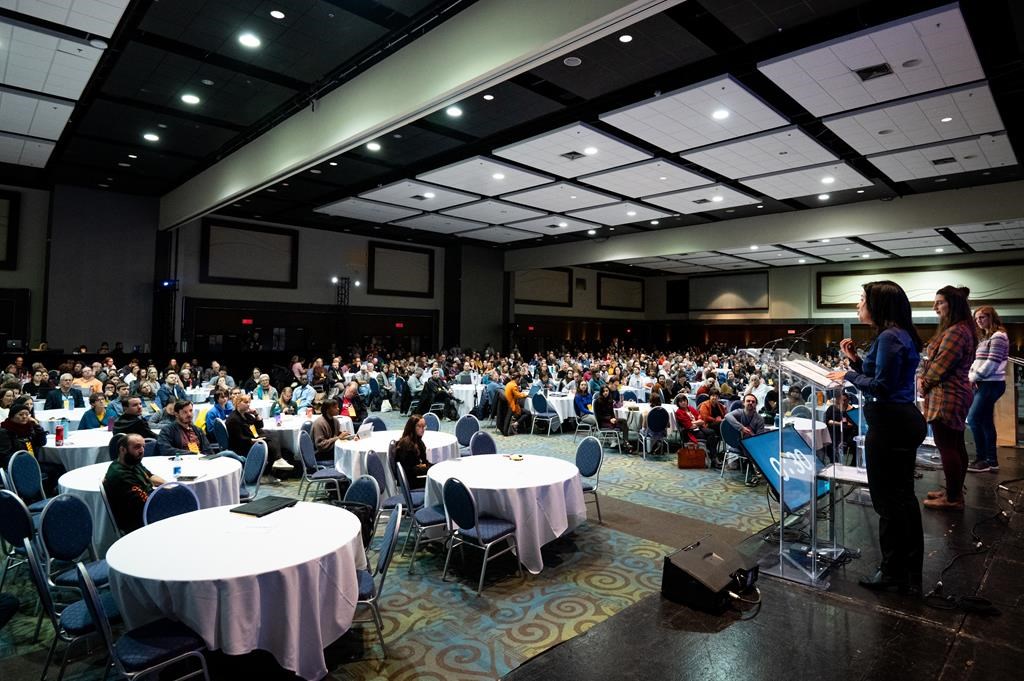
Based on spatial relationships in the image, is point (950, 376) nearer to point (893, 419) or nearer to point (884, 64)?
point (893, 419)

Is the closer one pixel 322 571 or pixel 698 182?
pixel 322 571

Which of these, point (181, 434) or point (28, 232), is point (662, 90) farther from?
point (28, 232)

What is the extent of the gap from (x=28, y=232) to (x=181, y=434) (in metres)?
11.5

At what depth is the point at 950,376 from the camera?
418 cm

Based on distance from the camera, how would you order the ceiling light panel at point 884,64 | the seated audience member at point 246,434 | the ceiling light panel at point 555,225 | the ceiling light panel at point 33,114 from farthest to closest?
the ceiling light panel at point 555,225 → the ceiling light panel at point 33,114 → the seated audience member at point 246,434 → the ceiling light panel at point 884,64

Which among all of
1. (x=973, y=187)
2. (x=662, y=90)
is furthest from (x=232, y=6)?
(x=973, y=187)

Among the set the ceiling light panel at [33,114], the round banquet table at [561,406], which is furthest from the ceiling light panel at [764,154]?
the ceiling light panel at [33,114]

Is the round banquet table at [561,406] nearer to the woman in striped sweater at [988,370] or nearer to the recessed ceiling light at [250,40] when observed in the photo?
the woman in striped sweater at [988,370]

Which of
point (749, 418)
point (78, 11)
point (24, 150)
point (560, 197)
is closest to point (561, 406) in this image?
point (749, 418)

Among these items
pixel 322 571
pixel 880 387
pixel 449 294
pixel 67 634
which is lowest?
pixel 67 634

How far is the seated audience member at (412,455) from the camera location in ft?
16.7

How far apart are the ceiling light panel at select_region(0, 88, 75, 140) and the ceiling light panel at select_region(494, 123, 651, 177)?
273 inches

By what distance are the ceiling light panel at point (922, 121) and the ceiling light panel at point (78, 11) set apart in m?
9.16

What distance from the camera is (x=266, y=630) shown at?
266 cm
